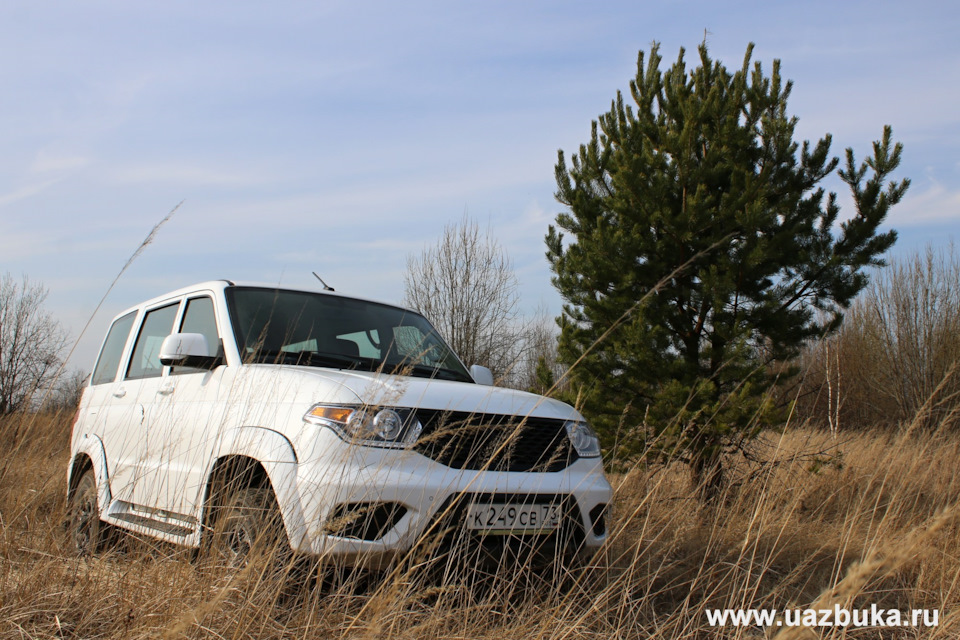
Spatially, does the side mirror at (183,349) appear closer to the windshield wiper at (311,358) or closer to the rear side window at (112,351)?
the windshield wiper at (311,358)

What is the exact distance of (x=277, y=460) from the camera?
110 inches

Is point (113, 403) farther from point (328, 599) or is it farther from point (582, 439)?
point (582, 439)

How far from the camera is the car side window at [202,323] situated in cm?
376

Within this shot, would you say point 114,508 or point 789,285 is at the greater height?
point 789,285

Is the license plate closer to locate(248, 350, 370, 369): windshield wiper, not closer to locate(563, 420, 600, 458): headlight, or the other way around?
locate(563, 420, 600, 458): headlight

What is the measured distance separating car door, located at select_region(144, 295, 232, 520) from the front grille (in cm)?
108

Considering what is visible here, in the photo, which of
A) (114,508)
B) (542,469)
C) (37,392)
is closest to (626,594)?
(542,469)

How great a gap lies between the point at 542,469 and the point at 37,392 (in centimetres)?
275

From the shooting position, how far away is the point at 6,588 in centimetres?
250

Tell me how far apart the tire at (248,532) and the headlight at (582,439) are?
1394mm

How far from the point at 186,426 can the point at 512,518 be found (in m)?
1.80

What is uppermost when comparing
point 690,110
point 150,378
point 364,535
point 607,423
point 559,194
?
point 690,110

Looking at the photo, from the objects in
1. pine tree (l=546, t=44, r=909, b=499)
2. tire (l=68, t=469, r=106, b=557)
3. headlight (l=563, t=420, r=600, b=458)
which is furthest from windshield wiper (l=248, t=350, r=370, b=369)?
pine tree (l=546, t=44, r=909, b=499)

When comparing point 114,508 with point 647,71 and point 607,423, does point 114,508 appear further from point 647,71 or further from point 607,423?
point 647,71
